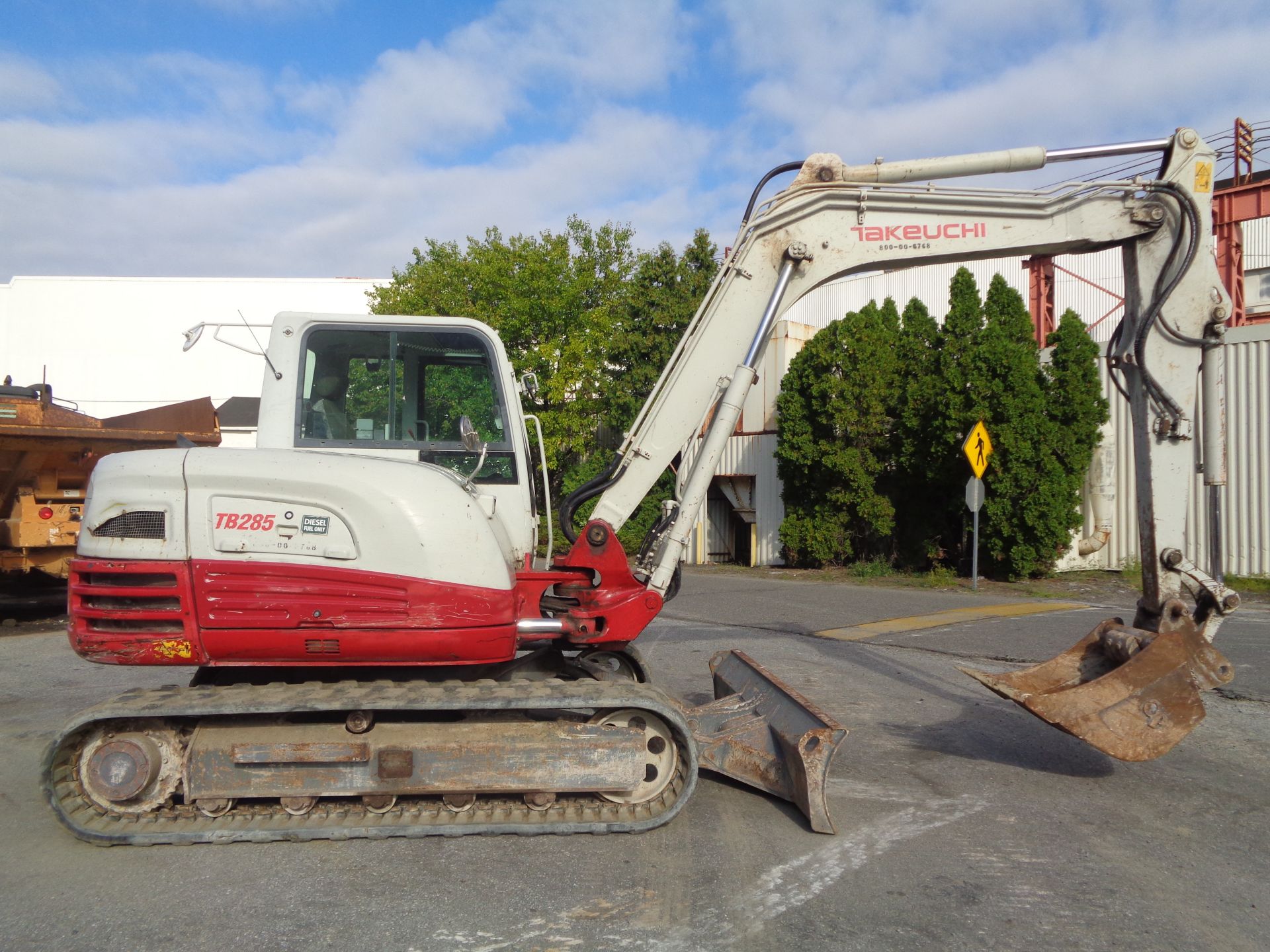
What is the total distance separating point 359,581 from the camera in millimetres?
4391

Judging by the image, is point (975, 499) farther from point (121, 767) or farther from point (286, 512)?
point (121, 767)

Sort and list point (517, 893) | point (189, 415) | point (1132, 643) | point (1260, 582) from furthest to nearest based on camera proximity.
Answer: point (1260, 582) → point (189, 415) → point (1132, 643) → point (517, 893)

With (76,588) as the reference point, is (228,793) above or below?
below

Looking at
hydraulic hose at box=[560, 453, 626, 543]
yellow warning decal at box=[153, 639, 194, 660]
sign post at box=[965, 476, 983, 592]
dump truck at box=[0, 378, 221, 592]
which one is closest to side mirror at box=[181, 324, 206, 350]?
yellow warning decal at box=[153, 639, 194, 660]

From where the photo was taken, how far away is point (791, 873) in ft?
13.5

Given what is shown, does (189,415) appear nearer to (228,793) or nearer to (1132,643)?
(228,793)

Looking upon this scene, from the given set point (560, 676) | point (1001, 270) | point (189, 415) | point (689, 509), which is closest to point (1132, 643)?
point (689, 509)

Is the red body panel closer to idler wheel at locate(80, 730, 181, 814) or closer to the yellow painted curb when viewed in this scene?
idler wheel at locate(80, 730, 181, 814)

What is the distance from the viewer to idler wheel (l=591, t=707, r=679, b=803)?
462cm

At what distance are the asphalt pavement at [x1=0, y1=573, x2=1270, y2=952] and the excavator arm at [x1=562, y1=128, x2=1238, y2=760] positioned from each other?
842mm

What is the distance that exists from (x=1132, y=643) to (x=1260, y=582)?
11.4 meters

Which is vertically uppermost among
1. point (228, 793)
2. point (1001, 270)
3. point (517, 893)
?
point (1001, 270)

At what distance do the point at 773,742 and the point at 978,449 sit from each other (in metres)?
12.2

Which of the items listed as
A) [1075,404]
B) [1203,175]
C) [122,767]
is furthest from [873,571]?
[122,767]
